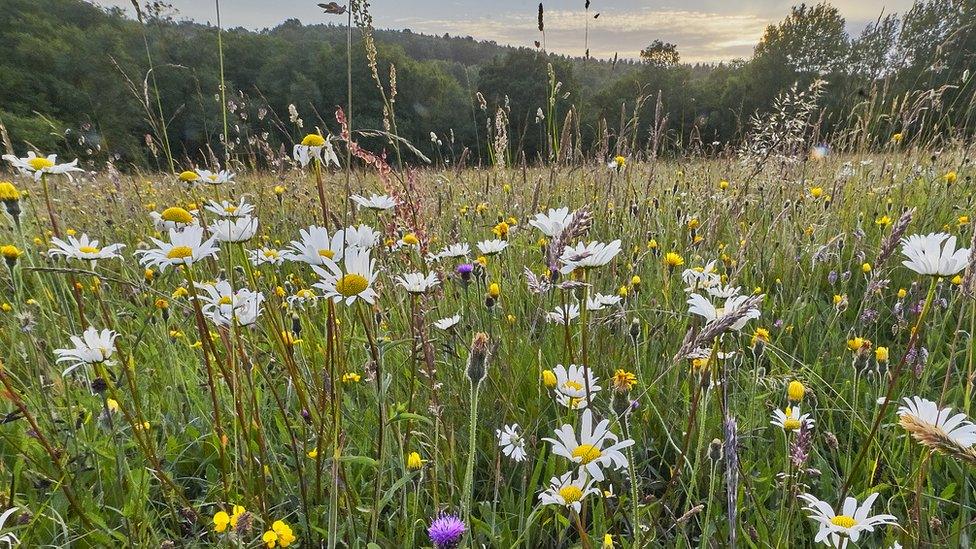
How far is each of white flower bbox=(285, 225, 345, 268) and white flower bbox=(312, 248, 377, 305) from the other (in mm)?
23

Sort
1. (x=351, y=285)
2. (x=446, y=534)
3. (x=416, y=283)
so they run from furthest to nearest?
(x=416, y=283)
(x=351, y=285)
(x=446, y=534)

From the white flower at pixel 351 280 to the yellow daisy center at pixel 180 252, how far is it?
0.27 meters

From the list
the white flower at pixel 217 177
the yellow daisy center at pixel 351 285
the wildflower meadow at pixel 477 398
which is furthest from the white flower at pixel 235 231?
the white flower at pixel 217 177

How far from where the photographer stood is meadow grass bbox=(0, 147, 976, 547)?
1.08 metres

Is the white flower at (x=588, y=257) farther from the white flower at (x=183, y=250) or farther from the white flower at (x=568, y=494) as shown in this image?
the white flower at (x=183, y=250)

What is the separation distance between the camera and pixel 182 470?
158 centimetres

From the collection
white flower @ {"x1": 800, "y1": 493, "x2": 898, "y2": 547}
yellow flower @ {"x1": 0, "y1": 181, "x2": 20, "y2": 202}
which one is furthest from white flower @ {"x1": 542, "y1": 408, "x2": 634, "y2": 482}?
yellow flower @ {"x1": 0, "y1": 181, "x2": 20, "y2": 202}

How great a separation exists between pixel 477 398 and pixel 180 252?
0.66 meters

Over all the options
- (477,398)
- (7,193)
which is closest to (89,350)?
(7,193)

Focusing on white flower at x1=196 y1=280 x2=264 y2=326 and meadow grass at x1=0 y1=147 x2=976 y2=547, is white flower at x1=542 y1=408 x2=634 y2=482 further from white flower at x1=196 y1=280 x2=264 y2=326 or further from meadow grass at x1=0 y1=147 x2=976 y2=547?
white flower at x1=196 y1=280 x2=264 y2=326

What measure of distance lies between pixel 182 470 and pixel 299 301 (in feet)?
2.02

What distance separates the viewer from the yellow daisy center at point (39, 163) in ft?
5.12

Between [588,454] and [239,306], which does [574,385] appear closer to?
[588,454]

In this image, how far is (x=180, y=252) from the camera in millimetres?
1053
